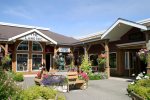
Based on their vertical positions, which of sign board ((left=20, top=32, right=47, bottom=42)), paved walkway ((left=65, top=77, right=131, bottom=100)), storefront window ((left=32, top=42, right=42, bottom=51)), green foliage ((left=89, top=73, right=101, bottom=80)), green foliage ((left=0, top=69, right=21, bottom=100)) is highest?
sign board ((left=20, top=32, right=47, bottom=42))

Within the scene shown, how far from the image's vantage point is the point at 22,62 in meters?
24.0

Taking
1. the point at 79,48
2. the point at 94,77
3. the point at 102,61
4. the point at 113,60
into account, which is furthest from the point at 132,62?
the point at 79,48

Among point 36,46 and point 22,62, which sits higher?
point 36,46

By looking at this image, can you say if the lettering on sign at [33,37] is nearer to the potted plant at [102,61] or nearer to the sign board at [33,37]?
the sign board at [33,37]

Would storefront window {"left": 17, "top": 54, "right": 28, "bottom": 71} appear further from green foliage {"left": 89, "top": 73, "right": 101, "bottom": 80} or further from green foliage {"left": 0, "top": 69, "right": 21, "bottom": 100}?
green foliage {"left": 0, "top": 69, "right": 21, "bottom": 100}

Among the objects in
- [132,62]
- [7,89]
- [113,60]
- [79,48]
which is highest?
[79,48]

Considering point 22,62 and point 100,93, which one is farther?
point 22,62

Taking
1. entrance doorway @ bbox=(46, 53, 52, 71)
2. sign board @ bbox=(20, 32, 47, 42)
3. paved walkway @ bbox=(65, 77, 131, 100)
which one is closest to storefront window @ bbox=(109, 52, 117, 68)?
sign board @ bbox=(20, 32, 47, 42)

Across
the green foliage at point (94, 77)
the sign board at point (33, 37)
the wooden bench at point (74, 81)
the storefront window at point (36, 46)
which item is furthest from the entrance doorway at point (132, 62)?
the storefront window at point (36, 46)

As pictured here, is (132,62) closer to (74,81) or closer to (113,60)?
(113,60)

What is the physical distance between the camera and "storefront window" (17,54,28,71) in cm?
2372

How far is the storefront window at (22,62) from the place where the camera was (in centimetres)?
2372

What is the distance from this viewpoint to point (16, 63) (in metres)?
23.5

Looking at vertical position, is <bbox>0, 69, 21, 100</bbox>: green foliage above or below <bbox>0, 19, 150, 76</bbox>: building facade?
below
